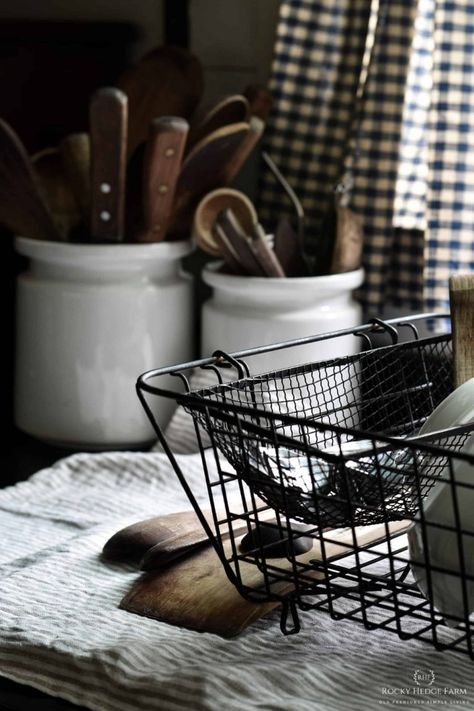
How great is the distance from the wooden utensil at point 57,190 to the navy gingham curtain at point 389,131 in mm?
200

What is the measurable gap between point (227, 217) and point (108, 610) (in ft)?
1.47

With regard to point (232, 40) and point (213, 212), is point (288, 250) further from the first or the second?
point (232, 40)

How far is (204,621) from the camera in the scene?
0.61 m

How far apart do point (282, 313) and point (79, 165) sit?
0.82ft

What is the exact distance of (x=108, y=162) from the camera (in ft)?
3.23

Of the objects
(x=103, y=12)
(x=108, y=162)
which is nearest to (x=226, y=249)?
(x=108, y=162)

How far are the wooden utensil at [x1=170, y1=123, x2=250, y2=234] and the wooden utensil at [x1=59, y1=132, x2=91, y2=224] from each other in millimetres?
86

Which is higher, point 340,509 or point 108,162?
point 108,162

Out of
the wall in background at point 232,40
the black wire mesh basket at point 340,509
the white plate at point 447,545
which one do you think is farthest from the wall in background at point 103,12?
the white plate at point 447,545

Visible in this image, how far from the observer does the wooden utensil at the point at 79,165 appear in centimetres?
107

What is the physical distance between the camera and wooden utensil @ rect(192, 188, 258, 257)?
1062 millimetres

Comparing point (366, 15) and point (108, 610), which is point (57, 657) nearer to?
point (108, 610)

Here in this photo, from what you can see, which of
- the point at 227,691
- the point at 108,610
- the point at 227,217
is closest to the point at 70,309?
the point at 227,217

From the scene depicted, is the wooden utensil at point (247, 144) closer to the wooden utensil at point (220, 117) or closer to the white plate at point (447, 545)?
the wooden utensil at point (220, 117)
